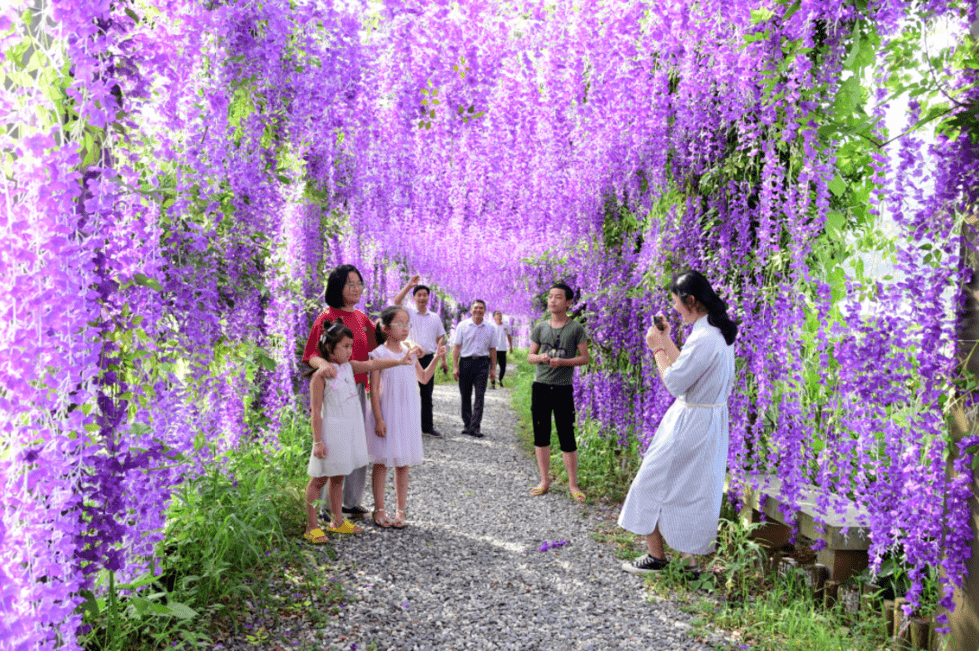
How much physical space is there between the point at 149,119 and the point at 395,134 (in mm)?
3016

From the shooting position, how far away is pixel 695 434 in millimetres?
3000

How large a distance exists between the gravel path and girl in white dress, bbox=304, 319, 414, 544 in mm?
266

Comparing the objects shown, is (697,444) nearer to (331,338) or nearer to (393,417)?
(393,417)

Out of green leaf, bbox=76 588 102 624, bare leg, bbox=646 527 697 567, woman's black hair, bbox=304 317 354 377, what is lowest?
bare leg, bbox=646 527 697 567

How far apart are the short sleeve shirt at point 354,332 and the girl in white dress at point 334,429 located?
7 centimetres

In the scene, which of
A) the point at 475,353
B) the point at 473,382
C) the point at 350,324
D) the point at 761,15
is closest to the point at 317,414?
the point at 350,324

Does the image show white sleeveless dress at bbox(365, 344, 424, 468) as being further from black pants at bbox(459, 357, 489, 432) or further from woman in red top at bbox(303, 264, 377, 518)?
black pants at bbox(459, 357, 489, 432)

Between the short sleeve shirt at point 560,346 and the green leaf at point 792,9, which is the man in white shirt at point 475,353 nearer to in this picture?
the short sleeve shirt at point 560,346

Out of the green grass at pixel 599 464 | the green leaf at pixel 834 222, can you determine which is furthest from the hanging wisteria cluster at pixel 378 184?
the green grass at pixel 599 464

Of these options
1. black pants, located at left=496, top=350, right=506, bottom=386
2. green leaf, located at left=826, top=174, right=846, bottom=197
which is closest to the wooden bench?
green leaf, located at left=826, top=174, right=846, bottom=197

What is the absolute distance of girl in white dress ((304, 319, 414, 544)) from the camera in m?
3.46

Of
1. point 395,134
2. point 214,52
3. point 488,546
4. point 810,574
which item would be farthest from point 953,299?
point 395,134

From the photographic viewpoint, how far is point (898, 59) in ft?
7.76

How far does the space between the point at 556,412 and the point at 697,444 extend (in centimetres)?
183
